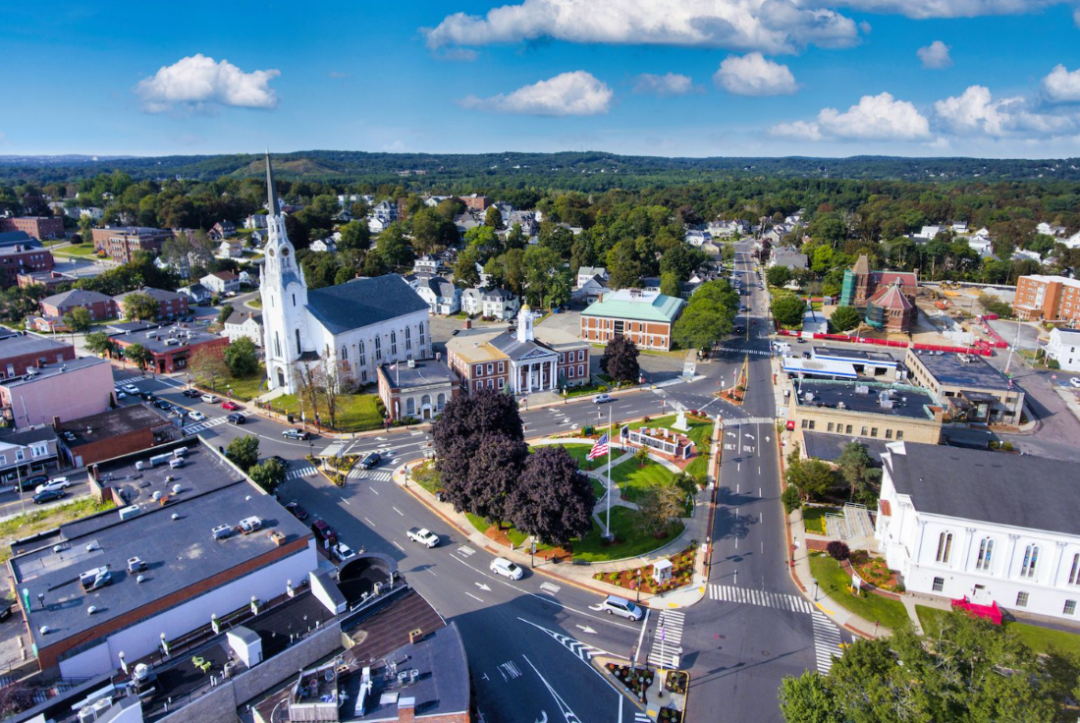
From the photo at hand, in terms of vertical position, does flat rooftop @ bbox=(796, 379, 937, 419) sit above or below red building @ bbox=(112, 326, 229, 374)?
above

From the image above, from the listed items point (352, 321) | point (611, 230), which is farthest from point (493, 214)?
point (352, 321)

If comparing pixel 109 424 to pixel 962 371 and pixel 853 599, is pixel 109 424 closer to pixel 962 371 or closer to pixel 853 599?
pixel 853 599

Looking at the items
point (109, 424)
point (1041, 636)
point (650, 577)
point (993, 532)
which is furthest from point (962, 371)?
point (109, 424)

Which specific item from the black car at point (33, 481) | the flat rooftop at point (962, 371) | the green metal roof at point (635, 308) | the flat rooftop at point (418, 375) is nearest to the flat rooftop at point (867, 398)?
the flat rooftop at point (962, 371)

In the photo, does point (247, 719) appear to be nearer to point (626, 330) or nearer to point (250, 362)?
point (250, 362)

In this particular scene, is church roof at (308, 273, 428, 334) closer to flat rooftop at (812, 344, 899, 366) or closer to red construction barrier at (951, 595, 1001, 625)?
flat rooftop at (812, 344, 899, 366)

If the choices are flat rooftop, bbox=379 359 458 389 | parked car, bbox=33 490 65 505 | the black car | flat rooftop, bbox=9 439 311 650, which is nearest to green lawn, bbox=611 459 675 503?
flat rooftop, bbox=379 359 458 389

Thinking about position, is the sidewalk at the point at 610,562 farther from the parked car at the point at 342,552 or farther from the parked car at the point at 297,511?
the parked car at the point at 297,511
